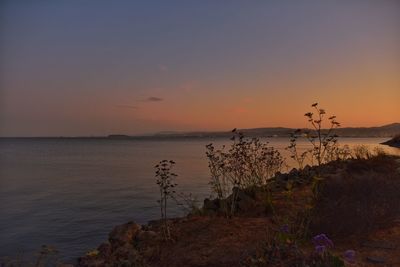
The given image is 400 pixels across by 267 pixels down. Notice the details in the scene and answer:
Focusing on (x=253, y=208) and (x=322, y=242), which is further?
(x=253, y=208)

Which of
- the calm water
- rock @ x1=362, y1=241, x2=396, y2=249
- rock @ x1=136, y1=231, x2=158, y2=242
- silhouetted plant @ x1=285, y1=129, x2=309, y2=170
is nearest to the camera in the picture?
rock @ x1=362, y1=241, x2=396, y2=249

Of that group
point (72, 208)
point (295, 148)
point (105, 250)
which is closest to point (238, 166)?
point (295, 148)

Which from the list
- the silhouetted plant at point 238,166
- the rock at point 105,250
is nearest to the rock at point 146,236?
the rock at point 105,250

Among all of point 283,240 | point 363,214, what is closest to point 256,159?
point 363,214

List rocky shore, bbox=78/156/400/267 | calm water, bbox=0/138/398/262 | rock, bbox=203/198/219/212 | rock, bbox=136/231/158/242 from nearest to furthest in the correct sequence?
rocky shore, bbox=78/156/400/267
rock, bbox=136/231/158/242
rock, bbox=203/198/219/212
calm water, bbox=0/138/398/262

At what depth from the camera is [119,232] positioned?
337 inches

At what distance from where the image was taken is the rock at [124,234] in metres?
8.13

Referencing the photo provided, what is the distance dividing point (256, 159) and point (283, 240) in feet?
16.5

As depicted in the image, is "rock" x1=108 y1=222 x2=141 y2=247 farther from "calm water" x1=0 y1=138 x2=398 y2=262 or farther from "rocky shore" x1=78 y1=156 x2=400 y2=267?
"calm water" x1=0 y1=138 x2=398 y2=262

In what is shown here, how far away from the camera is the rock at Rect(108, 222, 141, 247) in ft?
26.7

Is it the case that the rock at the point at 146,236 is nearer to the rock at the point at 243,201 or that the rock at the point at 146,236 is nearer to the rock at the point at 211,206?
the rock at the point at 211,206

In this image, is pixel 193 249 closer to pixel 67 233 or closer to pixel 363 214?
pixel 363 214

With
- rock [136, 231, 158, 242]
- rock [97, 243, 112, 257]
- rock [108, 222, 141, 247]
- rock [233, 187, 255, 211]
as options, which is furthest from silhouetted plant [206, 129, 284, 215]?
rock [97, 243, 112, 257]

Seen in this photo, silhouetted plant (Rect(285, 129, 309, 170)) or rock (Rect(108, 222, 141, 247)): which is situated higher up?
silhouetted plant (Rect(285, 129, 309, 170))
